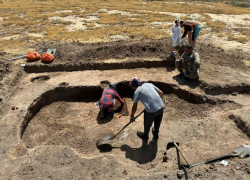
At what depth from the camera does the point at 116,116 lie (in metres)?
7.36

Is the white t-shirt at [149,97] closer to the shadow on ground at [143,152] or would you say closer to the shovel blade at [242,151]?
the shadow on ground at [143,152]

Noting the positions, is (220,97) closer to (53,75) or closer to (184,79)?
(184,79)

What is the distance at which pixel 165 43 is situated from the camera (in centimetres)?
1086

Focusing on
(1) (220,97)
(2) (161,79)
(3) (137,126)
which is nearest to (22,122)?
(3) (137,126)

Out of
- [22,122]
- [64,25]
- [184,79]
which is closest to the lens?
[22,122]

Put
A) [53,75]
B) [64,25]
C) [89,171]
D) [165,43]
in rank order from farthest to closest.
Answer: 1. [64,25]
2. [165,43]
3. [53,75]
4. [89,171]

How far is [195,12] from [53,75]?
19666mm

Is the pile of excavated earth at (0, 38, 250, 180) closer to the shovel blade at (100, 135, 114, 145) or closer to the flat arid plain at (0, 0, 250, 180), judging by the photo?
the flat arid plain at (0, 0, 250, 180)

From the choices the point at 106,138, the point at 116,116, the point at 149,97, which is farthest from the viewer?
the point at 116,116

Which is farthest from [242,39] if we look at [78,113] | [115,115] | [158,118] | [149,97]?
[78,113]

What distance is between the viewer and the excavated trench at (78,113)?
249 inches

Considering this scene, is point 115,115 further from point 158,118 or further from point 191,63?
point 191,63

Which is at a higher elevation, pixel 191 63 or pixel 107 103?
pixel 191 63

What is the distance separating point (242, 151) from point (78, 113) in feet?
18.2
